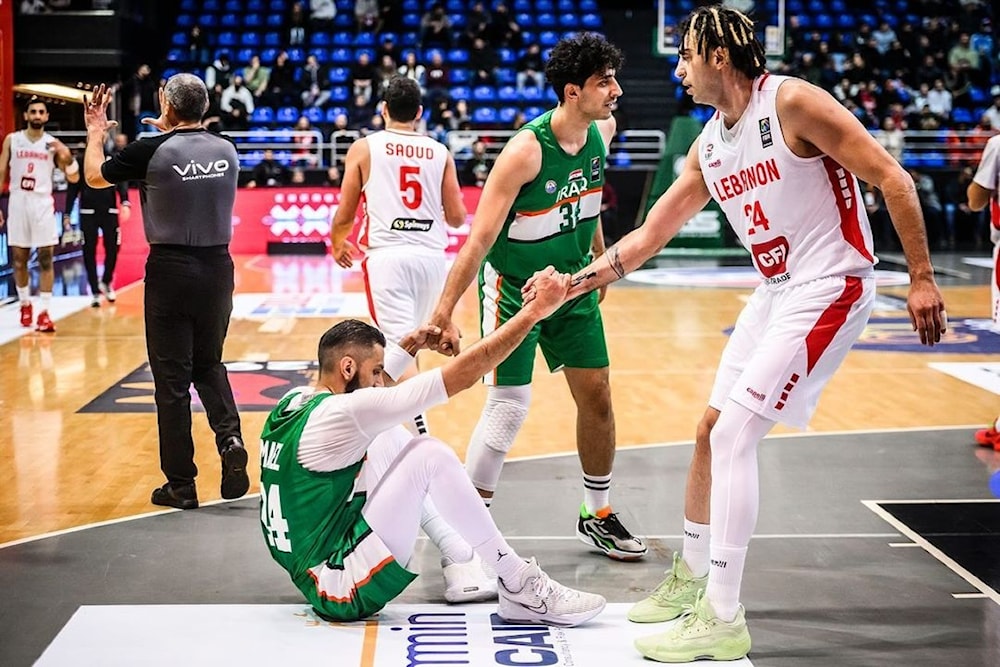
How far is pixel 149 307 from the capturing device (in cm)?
582

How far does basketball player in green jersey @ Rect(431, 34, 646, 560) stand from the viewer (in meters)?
4.91

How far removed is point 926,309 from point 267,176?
16857 mm

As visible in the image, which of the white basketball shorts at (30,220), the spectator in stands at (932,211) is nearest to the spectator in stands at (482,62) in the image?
the spectator in stands at (932,211)

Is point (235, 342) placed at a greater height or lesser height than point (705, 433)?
lesser

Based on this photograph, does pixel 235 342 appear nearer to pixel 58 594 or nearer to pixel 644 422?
pixel 644 422

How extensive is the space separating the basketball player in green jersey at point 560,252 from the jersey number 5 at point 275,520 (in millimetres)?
1062

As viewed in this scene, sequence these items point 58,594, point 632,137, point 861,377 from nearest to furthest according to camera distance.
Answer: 1. point 58,594
2. point 861,377
3. point 632,137

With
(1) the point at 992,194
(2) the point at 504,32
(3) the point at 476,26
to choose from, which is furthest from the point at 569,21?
(1) the point at 992,194

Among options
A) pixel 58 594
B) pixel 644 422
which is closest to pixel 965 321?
pixel 644 422

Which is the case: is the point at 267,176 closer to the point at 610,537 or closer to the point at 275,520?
the point at 610,537

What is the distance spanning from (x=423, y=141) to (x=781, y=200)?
2.94 m

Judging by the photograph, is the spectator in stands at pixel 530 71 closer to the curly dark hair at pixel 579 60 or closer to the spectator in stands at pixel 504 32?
the spectator in stands at pixel 504 32

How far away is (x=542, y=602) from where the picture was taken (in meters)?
4.19

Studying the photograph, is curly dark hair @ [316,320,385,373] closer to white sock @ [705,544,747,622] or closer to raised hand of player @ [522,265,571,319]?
raised hand of player @ [522,265,571,319]
